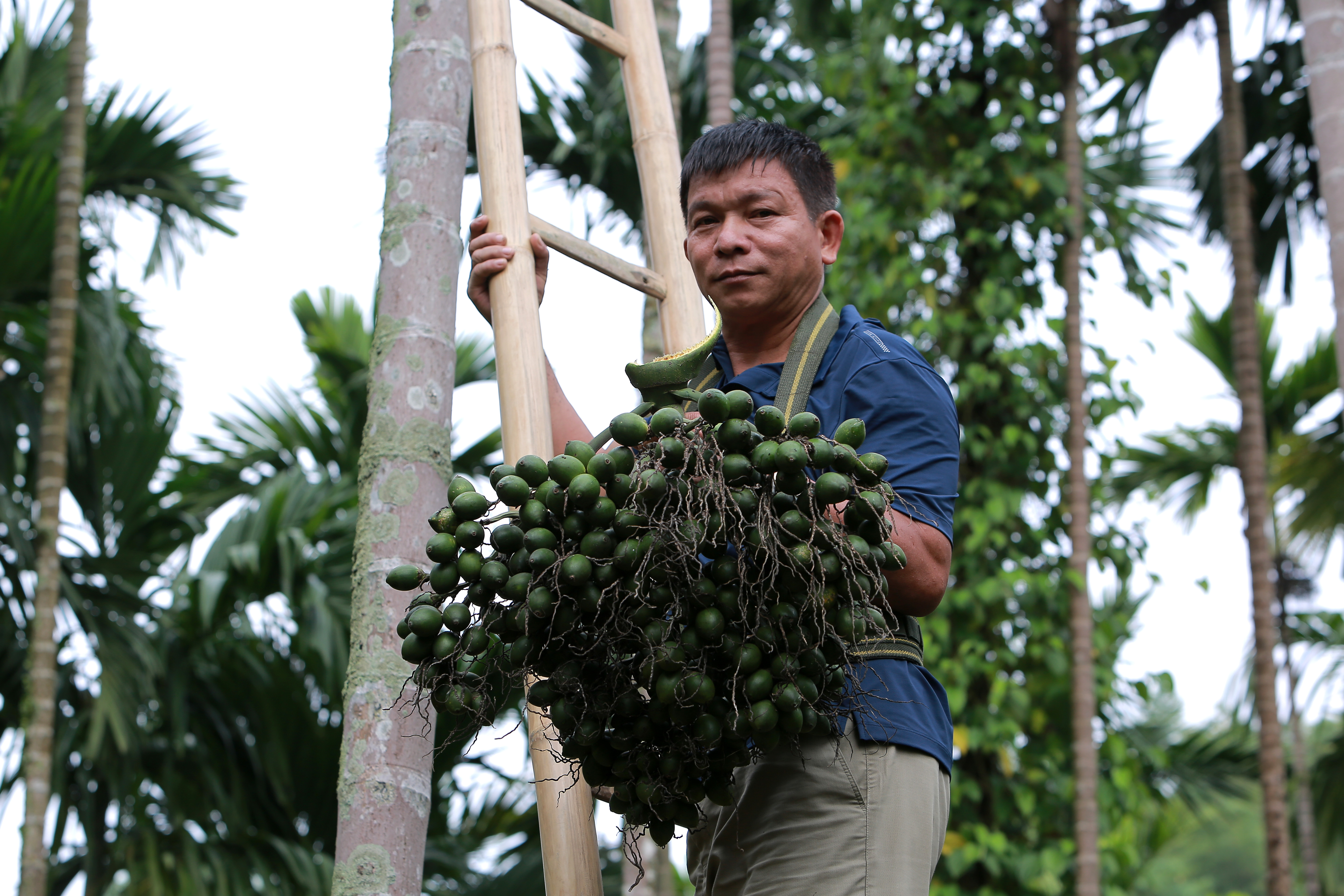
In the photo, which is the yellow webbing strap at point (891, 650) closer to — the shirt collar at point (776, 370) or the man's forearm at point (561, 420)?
the shirt collar at point (776, 370)

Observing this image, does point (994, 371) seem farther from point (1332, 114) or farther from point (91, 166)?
point (91, 166)

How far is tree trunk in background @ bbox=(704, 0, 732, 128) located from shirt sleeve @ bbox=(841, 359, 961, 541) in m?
3.30

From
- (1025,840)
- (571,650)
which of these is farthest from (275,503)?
(571,650)

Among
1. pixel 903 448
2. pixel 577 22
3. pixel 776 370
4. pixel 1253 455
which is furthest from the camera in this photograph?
pixel 1253 455

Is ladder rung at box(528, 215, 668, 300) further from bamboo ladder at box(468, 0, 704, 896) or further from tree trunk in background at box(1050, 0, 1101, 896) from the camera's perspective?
tree trunk in background at box(1050, 0, 1101, 896)

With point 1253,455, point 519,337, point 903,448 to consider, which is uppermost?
point 1253,455

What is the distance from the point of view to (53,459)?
514 cm

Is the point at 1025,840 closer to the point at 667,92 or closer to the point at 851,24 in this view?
the point at 667,92

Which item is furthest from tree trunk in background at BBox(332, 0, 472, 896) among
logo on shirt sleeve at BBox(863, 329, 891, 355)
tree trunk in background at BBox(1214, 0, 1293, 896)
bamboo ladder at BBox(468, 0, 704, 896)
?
tree trunk in background at BBox(1214, 0, 1293, 896)

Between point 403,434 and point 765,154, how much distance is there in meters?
0.87

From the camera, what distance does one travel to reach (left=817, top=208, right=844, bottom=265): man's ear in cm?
197

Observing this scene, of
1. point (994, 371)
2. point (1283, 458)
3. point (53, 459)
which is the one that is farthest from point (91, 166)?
point (1283, 458)

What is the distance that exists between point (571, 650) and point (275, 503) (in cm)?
456

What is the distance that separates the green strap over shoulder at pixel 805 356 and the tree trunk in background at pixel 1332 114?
8.42 ft
